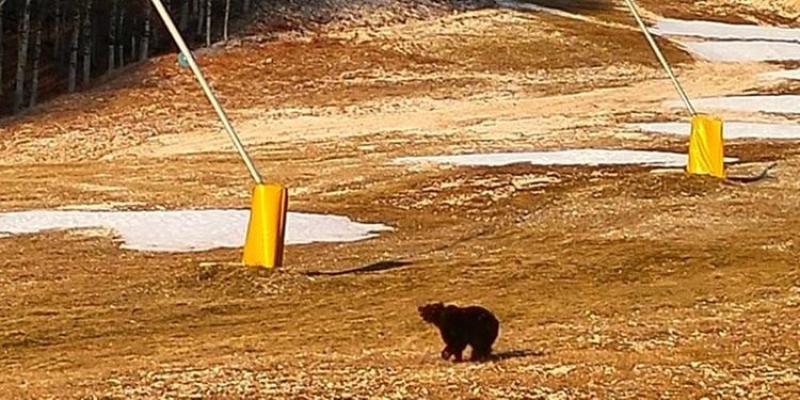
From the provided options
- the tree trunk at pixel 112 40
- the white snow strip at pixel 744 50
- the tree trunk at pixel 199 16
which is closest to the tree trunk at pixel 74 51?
the tree trunk at pixel 112 40

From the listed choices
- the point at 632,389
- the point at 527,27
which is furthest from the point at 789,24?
the point at 632,389

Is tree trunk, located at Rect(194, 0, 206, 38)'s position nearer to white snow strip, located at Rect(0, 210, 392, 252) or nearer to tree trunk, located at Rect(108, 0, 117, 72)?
tree trunk, located at Rect(108, 0, 117, 72)

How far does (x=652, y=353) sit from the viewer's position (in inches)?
420

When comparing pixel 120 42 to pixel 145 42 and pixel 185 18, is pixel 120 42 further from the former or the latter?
pixel 185 18

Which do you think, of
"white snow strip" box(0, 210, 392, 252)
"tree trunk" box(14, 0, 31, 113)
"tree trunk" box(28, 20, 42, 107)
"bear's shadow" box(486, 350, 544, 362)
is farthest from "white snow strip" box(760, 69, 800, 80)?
"bear's shadow" box(486, 350, 544, 362)

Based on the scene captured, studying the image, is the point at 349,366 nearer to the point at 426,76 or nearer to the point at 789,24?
the point at 426,76

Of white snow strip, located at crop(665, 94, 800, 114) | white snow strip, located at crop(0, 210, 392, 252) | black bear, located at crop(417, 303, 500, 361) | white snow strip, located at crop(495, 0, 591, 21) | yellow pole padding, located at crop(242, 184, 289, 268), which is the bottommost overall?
white snow strip, located at crop(495, 0, 591, 21)

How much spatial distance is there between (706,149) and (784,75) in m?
26.9

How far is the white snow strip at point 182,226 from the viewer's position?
18812 mm

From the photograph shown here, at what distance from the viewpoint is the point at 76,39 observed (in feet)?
145

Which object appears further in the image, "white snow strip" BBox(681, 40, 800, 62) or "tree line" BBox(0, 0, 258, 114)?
"white snow strip" BBox(681, 40, 800, 62)

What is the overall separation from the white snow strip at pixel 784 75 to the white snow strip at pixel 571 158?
21.1m

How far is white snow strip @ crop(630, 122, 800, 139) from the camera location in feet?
101

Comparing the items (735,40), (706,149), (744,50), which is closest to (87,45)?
(744,50)
